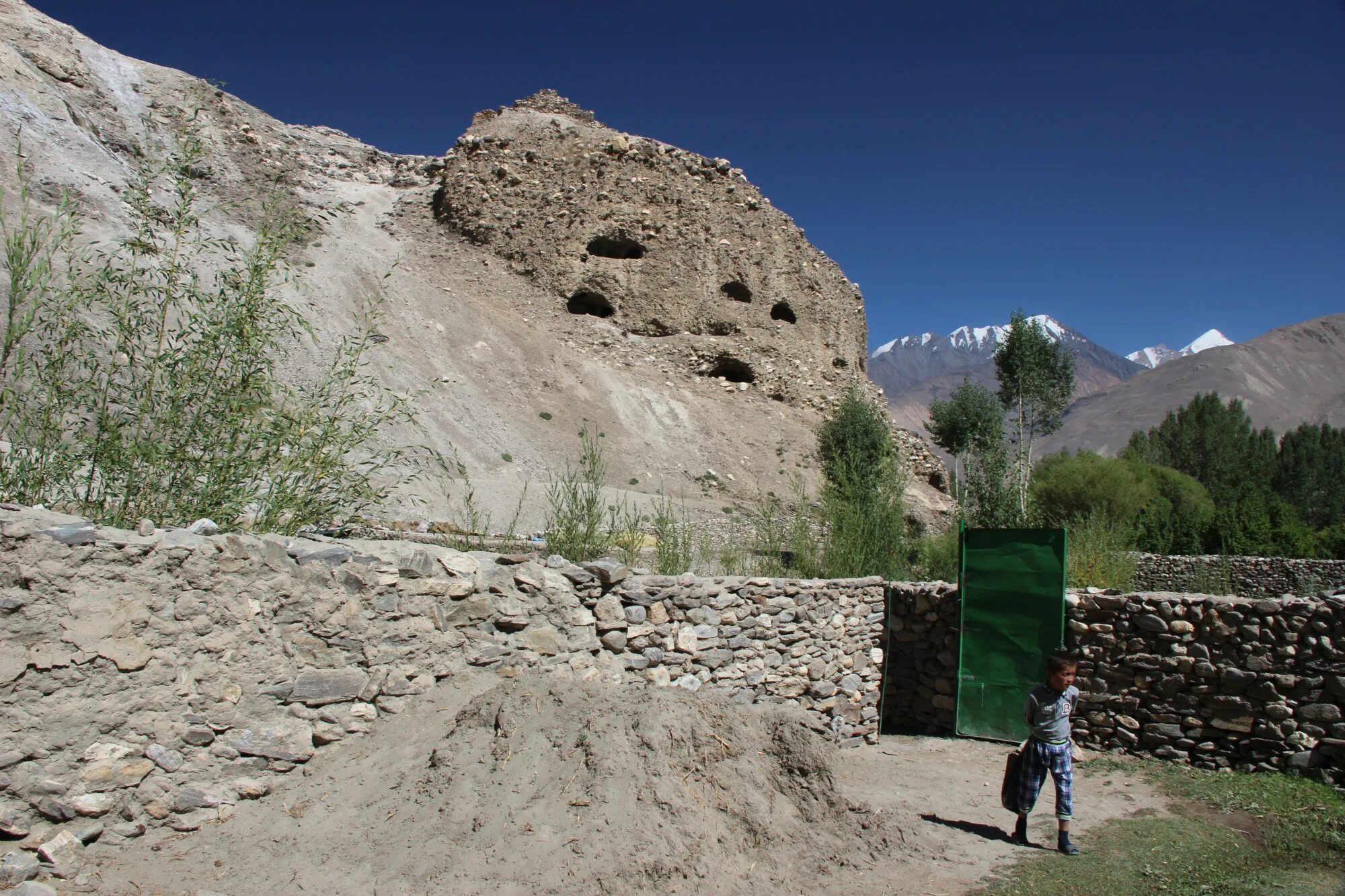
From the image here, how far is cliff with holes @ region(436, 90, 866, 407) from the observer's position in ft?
100

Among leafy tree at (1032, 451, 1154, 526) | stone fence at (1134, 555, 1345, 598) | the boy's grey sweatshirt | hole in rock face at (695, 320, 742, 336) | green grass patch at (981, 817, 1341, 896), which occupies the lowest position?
green grass patch at (981, 817, 1341, 896)

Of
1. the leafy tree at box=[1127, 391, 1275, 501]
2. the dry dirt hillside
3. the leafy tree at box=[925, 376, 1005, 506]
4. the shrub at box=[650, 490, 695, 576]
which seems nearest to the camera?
the shrub at box=[650, 490, 695, 576]

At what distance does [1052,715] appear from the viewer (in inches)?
212

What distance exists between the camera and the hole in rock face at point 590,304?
30578 mm

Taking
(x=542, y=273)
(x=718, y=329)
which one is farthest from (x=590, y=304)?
(x=718, y=329)

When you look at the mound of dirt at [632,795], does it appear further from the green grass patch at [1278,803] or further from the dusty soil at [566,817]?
the green grass patch at [1278,803]

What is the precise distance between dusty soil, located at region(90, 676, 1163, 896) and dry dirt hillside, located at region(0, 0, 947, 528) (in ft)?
50.5

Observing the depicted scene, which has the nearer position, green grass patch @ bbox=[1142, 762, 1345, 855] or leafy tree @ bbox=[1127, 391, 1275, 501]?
green grass patch @ bbox=[1142, 762, 1345, 855]

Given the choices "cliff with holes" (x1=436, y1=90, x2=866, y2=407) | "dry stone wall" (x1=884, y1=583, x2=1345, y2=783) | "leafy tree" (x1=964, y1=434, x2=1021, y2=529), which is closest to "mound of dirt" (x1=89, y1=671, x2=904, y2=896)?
"dry stone wall" (x1=884, y1=583, x2=1345, y2=783)

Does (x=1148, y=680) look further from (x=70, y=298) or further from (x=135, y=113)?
(x=135, y=113)

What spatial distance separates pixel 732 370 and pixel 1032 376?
12.0 metres

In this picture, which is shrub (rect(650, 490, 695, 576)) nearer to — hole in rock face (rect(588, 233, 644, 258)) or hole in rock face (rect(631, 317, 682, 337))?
hole in rock face (rect(631, 317, 682, 337))

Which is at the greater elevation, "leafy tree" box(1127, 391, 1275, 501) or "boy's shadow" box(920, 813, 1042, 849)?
"leafy tree" box(1127, 391, 1275, 501)

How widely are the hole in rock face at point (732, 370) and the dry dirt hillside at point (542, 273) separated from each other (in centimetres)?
8
